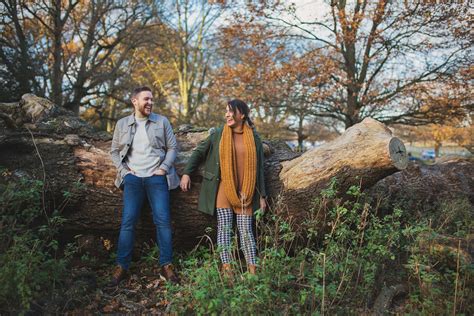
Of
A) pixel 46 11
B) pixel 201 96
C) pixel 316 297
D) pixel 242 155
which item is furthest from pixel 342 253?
pixel 201 96

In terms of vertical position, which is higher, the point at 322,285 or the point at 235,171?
the point at 235,171

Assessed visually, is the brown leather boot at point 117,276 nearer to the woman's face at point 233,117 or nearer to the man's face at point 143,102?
the man's face at point 143,102

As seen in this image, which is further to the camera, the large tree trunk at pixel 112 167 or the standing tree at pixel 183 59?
the standing tree at pixel 183 59

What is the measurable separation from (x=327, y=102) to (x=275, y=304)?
9484 mm

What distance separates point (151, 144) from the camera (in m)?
4.13

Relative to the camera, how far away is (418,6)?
9.42m

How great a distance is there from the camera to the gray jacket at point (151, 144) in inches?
162

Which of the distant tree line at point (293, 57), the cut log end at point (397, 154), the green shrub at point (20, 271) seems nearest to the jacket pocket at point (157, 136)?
the green shrub at point (20, 271)

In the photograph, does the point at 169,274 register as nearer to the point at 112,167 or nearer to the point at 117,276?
the point at 117,276

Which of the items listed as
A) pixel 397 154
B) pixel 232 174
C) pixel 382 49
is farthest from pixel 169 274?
pixel 382 49

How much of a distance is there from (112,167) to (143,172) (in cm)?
60

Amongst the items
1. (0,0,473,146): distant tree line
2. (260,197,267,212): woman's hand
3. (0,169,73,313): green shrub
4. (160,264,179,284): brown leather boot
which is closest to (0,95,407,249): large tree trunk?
(260,197,267,212): woman's hand

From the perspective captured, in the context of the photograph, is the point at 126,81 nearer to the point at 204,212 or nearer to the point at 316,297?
the point at 204,212

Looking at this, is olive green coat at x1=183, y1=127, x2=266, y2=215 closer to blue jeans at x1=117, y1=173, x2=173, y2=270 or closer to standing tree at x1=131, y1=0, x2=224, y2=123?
blue jeans at x1=117, y1=173, x2=173, y2=270
